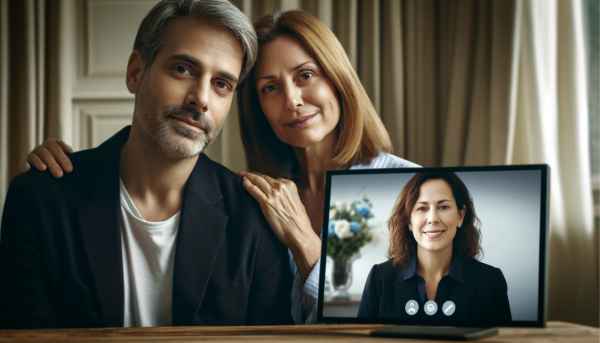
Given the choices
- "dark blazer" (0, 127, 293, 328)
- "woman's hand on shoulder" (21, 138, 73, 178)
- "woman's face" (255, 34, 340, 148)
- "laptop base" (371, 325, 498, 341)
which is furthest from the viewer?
"woman's face" (255, 34, 340, 148)

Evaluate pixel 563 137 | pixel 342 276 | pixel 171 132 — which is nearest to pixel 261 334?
pixel 342 276

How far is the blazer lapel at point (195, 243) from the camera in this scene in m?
1.20

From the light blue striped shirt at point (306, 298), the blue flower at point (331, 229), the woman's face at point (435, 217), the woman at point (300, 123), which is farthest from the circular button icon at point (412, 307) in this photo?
the woman at point (300, 123)

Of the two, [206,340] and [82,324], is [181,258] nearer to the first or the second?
[82,324]

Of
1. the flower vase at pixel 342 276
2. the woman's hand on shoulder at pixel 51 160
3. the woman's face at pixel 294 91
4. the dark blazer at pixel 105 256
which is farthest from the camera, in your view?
the woman's face at pixel 294 91

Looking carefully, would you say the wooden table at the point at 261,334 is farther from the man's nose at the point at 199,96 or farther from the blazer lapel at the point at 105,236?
the man's nose at the point at 199,96

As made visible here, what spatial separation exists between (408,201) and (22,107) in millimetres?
1922

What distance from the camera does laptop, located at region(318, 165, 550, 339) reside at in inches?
34.6

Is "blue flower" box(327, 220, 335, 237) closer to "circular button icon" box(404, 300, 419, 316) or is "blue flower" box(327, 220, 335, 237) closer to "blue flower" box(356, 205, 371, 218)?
"blue flower" box(356, 205, 371, 218)

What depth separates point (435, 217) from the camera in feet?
3.05

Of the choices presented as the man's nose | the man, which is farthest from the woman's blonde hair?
the man's nose

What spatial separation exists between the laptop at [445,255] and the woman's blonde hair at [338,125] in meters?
0.55

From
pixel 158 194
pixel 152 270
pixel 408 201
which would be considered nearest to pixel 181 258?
pixel 152 270

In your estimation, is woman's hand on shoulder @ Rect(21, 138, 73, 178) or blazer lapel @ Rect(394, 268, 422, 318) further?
woman's hand on shoulder @ Rect(21, 138, 73, 178)
